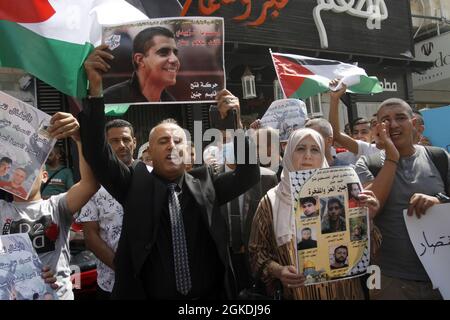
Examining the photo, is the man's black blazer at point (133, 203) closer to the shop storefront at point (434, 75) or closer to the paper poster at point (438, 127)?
the paper poster at point (438, 127)

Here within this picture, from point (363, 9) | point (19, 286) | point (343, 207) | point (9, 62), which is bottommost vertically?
point (19, 286)

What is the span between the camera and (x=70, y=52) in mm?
2998

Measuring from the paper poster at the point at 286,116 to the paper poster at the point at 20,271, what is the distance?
2.89 m

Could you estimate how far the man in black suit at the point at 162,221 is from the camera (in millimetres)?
2377

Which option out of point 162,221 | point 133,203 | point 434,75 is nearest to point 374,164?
point 162,221

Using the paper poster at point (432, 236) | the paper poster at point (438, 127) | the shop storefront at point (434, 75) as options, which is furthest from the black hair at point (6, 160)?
the shop storefront at point (434, 75)

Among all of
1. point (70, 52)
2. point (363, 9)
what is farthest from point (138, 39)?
point (363, 9)

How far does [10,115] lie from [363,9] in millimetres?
11654

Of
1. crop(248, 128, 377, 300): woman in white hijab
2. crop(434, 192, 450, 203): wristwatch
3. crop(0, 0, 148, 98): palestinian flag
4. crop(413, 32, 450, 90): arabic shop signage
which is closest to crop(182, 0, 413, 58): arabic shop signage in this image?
crop(413, 32, 450, 90): arabic shop signage

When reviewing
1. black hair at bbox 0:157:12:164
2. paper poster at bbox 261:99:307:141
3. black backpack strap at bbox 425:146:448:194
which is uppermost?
paper poster at bbox 261:99:307:141

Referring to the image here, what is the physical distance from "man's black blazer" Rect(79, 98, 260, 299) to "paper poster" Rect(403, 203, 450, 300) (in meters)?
1.01

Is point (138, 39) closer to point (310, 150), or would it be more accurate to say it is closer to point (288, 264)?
point (310, 150)

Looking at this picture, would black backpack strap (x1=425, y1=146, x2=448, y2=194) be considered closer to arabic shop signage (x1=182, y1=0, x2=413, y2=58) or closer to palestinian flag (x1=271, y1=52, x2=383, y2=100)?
palestinian flag (x1=271, y1=52, x2=383, y2=100)

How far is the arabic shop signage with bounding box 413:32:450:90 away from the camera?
51.3 feet
